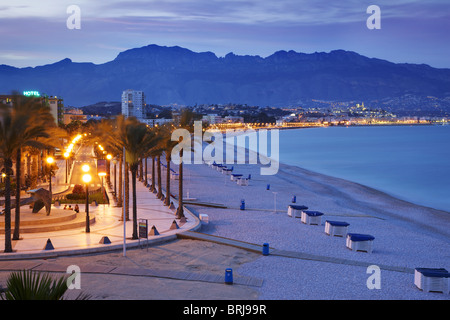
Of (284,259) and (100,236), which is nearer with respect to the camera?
(284,259)

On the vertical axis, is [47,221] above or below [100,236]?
above

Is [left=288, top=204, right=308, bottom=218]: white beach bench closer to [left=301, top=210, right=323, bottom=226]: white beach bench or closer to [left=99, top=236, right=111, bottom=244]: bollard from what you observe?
[left=301, top=210, right=323, bottom=226]: white beach bench

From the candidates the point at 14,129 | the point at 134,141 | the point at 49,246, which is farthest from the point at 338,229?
the point at 14,129

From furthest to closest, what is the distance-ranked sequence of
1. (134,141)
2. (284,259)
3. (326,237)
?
(326,237) < (134,141) < (284,259)

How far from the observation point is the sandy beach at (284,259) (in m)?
13.0

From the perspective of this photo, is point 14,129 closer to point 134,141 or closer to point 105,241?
point 105,241

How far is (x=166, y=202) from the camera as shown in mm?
27828

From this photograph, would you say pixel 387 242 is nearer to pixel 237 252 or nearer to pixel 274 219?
pixel 274 219

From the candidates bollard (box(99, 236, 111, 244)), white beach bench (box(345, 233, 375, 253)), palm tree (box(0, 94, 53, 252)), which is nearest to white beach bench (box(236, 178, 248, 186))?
white beach bench (box(345, 233, 375, 253))

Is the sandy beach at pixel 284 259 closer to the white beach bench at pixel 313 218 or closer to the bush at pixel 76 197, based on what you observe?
the white beach bench at pixel 313 218

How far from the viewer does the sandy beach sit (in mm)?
13047

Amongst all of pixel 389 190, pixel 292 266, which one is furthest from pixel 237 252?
pixel 389 190

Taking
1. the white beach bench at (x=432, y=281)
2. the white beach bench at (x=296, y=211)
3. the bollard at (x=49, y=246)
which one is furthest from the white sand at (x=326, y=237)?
the bollard at (x=49, y=246)

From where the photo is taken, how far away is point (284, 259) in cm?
1675
